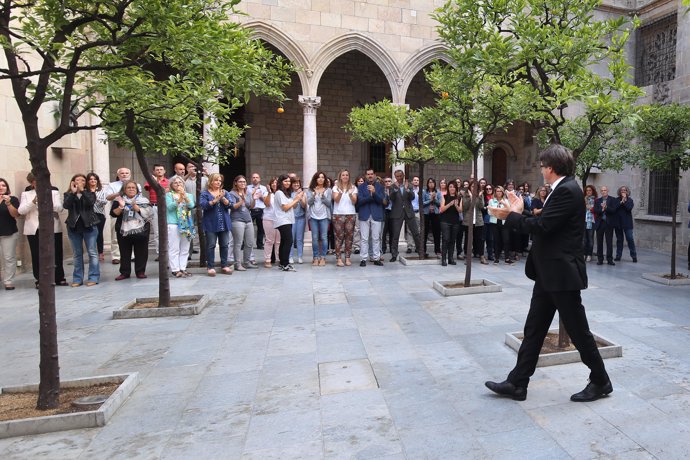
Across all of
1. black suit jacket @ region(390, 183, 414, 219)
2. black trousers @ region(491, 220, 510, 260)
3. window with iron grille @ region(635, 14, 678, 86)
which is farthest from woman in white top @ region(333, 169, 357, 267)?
window with iron grille @ region(635, 14, 678, 86)

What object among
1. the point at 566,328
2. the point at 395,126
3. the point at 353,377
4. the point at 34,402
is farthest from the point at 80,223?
the point at 566,328

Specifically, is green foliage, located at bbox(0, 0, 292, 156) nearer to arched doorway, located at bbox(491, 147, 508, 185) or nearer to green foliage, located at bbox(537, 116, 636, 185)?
green foliage, located at bbox(537, 116, 636, 185)

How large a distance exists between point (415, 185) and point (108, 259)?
7291mm

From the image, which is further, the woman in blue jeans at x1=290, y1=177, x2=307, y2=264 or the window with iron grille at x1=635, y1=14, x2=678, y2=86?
the window with iron grille at x1=635, y1=14, x2=678, y2=86

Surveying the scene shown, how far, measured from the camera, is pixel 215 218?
29.5 feet

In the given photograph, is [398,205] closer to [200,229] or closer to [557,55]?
[200,229]

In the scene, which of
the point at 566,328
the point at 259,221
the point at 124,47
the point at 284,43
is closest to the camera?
the point at 566,328

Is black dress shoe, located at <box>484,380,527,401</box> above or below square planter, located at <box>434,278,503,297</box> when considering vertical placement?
below

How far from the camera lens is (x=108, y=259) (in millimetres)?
11188

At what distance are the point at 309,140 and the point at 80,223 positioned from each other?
7.12 meters

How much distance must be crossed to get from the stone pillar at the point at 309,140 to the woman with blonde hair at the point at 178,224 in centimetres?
536

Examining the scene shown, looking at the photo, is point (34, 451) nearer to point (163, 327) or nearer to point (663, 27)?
point (163, 327)

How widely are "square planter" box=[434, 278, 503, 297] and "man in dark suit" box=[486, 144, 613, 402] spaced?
3.50 m

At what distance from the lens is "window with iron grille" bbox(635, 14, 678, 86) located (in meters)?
13.7
